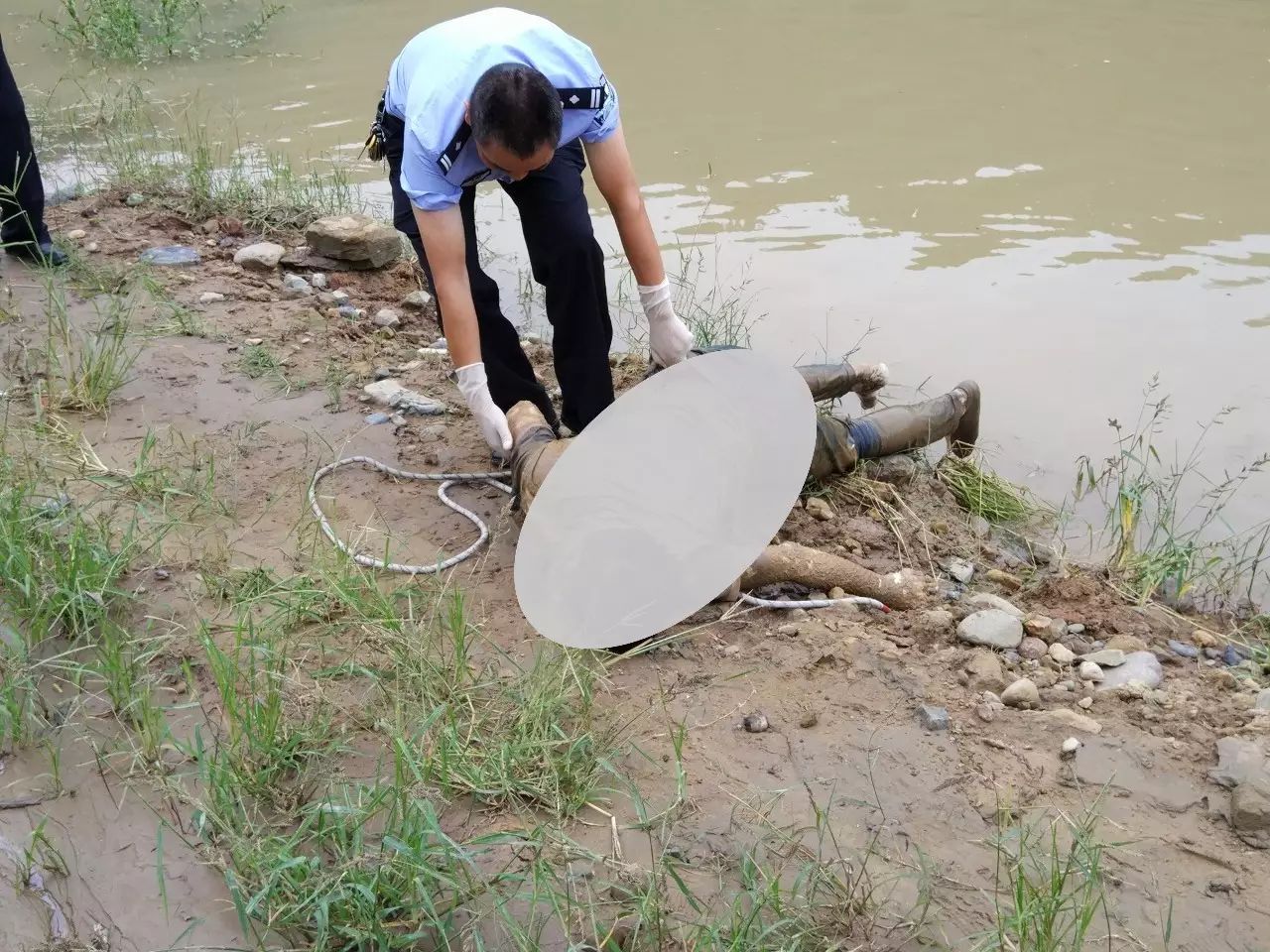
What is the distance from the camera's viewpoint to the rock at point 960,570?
281 centimetres

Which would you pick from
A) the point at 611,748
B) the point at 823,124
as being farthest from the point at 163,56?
the point at 611,748

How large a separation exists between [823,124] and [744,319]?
2.22 meters

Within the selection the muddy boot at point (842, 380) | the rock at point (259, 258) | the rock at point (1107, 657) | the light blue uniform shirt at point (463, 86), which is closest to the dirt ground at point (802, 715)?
the rock at point (1107, 657)

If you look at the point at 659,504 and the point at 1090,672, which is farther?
the point at 1090,672

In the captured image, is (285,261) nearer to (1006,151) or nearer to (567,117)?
(567,117)

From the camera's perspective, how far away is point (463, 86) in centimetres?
234

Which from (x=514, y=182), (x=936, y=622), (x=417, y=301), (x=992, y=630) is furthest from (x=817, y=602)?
(x=417, y=301)

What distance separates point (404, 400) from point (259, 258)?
1.23 m

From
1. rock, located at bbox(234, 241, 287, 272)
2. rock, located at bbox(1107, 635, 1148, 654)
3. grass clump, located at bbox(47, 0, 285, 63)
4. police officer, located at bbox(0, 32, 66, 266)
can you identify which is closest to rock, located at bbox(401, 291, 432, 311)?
rock, located at bbox(234, 241, 287, 272)

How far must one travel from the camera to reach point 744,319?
4113 millimetres

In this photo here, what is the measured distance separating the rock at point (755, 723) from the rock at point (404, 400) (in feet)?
5.32

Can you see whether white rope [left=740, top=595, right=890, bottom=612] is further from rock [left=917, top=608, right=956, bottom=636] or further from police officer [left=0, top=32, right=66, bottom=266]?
police officer [left=0, top=32, right=66, bottom=266]

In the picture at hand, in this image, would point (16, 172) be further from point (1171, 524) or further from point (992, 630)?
point (1171, 524)

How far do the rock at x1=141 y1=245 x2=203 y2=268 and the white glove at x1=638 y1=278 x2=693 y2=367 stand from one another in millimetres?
2094
